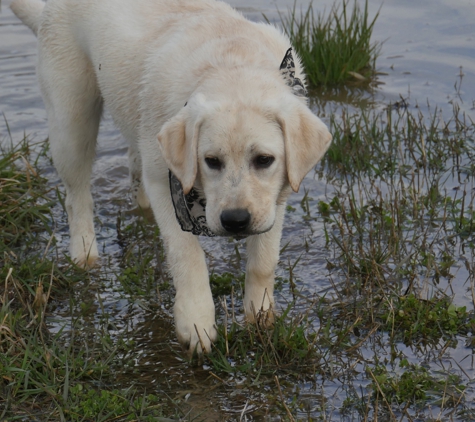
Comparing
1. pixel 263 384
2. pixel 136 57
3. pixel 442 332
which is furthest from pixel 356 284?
pixel 136 57

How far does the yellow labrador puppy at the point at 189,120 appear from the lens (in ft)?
12.3

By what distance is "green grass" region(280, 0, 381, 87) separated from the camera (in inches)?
301

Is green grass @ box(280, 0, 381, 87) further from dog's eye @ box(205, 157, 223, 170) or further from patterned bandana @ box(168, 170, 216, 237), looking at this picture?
dog's eye @ box(205, 157, 223, 170)

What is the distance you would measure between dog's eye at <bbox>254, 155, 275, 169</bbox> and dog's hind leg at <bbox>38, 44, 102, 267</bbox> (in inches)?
68.8

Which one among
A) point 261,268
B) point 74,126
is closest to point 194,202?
point 261,268

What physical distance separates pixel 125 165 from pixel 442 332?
12.1 feet

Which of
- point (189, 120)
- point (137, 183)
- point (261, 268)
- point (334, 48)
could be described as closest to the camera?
point (189, 120)

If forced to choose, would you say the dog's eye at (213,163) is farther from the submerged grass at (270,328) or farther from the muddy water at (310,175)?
the muddy water at (310,175)

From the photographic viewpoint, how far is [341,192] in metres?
6.18

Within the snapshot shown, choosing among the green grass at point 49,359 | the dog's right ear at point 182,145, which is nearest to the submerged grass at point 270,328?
the green grass at point 49,359

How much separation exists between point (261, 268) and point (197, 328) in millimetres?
530

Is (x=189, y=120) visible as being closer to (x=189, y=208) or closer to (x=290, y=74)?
(x=189, y=208)

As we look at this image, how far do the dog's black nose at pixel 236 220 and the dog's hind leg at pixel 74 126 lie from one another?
170cm

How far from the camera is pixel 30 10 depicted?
6.00 meters
